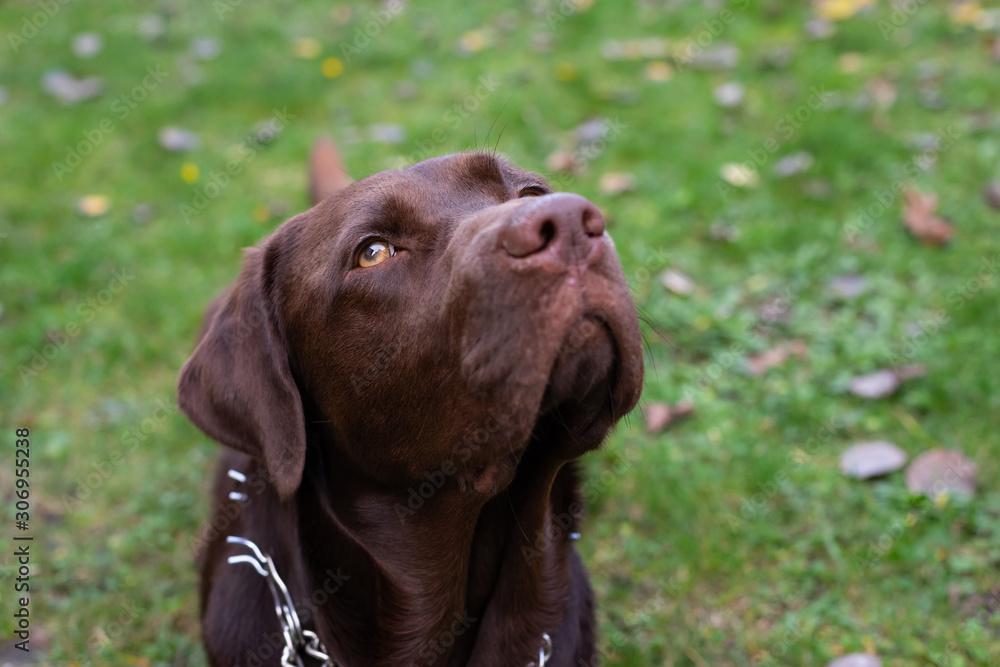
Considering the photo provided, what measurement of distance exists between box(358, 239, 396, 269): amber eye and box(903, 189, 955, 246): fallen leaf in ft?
11.6

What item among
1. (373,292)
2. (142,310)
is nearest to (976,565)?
(373,292)

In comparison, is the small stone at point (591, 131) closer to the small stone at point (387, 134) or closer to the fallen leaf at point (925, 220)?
the small stone at point (387, 134)

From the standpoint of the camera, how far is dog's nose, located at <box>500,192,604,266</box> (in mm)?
1853

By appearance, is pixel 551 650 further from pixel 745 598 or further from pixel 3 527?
pixel 3 527

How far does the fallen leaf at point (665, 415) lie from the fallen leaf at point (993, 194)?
2.24 meters

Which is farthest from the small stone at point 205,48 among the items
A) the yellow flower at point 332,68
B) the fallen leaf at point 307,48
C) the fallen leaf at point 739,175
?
the fallen leaf at point 739,175

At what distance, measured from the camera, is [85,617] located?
349 cm

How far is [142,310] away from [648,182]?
3.22 meters

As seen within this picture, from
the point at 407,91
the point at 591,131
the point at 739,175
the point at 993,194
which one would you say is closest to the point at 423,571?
the point at 739,175

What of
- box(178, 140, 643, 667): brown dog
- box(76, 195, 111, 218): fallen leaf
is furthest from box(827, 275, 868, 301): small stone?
box(76, 195, 111, 218): fallen leaf

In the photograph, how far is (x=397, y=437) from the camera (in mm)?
2359

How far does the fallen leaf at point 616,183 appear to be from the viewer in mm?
5613

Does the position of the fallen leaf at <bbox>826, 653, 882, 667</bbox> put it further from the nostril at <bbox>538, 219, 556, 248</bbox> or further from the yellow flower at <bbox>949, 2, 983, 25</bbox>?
the yellow flower at <bbox>949, 2, 983, 25</bbox>

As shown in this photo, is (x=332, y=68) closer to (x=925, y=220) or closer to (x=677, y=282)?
(x=677, y=282)
